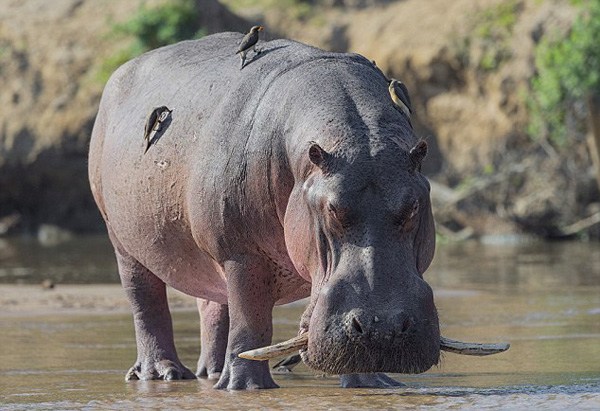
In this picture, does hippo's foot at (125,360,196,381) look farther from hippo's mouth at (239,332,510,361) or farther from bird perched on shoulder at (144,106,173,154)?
hippo's mouth at (239,332,510,361)

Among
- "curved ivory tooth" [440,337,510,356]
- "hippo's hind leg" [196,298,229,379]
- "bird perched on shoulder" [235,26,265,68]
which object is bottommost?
"curved ivory tooth" [440,337,510,356]

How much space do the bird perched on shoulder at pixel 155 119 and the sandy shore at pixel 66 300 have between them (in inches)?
154

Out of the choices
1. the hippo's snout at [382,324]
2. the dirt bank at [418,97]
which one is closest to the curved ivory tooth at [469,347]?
the hippo's snout at [382,324]

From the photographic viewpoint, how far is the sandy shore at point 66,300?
1068 cm

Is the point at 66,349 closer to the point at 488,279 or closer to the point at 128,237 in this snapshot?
the point at 128,237

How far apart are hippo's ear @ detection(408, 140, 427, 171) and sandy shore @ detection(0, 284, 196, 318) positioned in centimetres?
552

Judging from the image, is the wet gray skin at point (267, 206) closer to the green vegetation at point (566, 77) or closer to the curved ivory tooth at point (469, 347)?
the curved ivory tooth at point (469, 347)

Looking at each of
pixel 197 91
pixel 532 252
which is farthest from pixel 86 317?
pixel 532 252

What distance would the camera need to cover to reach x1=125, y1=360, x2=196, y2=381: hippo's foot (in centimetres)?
693

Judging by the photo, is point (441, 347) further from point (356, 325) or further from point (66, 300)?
point (66, 300)

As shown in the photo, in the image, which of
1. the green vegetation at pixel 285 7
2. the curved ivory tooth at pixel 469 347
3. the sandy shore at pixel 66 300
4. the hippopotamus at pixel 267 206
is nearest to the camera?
the hippopotamus at pixel 267 206

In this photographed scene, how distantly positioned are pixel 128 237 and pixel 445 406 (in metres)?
2.49

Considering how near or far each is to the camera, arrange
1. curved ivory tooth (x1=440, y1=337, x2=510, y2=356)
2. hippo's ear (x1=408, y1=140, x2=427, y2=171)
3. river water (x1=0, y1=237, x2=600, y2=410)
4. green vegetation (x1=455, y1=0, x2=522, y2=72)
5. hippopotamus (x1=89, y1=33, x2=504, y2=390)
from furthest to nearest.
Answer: green vegetation (x1=455, y1=0, x2=522, y2=72)
river water (x1=0, y1=237, x2=600, y2=410)
hippo's ear (x1=408, y1=140, x2=427, y2=171)
curved ivory tooth (x1=440, y1=337, x2=510, y2=356)
hippopotamus (x1=89, y1=33, x2=504, y2=390)

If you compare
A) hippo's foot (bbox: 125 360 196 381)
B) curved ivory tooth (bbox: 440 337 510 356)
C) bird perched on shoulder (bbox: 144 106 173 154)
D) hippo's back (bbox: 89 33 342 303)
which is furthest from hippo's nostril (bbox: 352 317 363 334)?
hippo's foot (bbox: 125 360 196 381)
